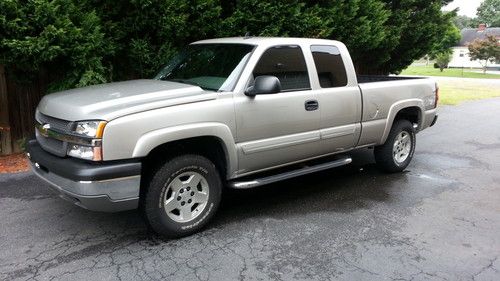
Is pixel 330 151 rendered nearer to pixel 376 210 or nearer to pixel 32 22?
pixel 376 210

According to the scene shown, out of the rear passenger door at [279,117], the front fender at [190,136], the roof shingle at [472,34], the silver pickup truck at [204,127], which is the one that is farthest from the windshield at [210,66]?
the roof shingle at [472,34]

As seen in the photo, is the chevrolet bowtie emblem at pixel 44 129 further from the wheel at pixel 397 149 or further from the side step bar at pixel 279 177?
the wheel at pixel 397 149

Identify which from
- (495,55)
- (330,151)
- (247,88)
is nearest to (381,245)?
(330,151)

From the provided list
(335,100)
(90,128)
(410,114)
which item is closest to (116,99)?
(90,128)

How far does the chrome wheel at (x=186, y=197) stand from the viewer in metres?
4.21

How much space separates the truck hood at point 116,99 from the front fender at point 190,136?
239 millimetres

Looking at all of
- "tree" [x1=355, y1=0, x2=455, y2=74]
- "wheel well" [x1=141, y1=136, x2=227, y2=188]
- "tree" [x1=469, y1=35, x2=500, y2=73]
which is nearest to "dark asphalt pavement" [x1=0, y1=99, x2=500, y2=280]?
"wheel well" [x1=141, y1=136, x2=227, y2=188]

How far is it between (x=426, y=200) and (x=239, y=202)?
7.55 feet

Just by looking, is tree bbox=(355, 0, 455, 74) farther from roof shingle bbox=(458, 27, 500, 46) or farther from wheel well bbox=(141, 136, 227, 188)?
roof shingle bbox=(458, 27, 500, 46)

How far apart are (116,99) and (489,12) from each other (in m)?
124

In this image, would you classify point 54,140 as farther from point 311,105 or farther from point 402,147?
point 402,147

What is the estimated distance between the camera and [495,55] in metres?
49.6

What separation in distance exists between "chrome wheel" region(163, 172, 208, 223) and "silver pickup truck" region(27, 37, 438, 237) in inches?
0.4

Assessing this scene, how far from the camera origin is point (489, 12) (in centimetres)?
Result: 10869
